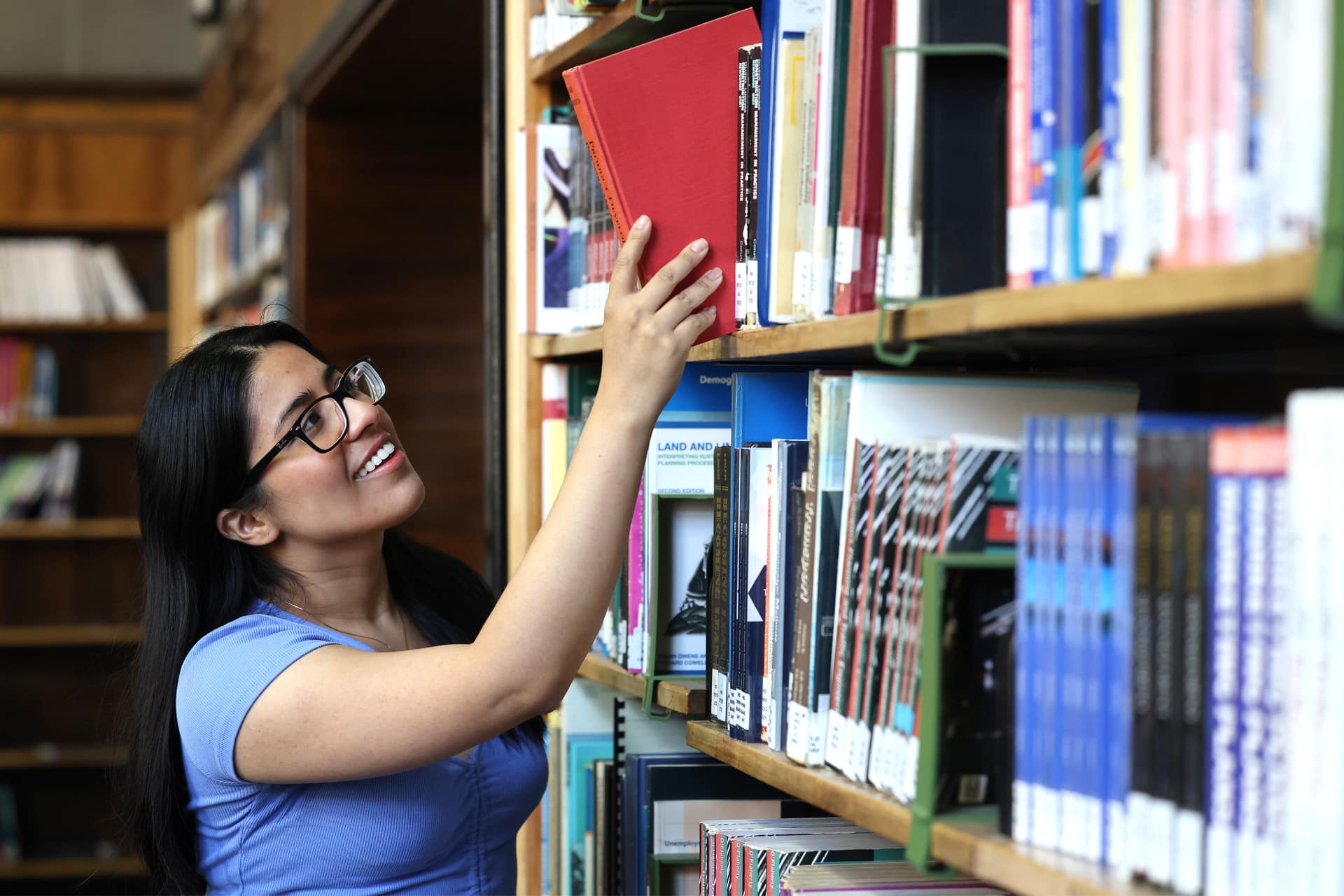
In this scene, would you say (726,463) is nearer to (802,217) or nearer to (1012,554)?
(802,217)

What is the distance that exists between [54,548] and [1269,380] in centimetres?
479

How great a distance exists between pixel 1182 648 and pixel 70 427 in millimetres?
4817

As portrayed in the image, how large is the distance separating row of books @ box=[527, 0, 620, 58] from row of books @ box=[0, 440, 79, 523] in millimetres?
3692

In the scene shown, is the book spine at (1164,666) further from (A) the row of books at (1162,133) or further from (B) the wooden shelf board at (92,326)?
(B) the wooden shelf board at (92,326)

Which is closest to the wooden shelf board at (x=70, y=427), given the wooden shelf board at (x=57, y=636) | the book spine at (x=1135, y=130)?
the wooden shelf board at (x=57, y=636)

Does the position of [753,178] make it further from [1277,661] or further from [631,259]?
[1277,661]

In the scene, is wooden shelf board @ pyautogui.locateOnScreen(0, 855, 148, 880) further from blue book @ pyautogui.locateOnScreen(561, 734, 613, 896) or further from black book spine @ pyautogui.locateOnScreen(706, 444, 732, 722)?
black book spine @ pyautogui.locateOnScreen(706, 444, 732, 722)

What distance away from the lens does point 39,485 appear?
16.0 ft

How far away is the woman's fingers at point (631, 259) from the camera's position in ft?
4.06

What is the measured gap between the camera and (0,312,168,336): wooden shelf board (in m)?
4.87

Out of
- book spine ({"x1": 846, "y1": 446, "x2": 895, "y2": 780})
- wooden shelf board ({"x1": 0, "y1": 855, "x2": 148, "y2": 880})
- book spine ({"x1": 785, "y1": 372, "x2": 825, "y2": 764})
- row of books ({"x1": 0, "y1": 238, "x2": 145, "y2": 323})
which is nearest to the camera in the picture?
book spine ({"x1": 846, "y1": 446, "x2": 895, "y2": 780})

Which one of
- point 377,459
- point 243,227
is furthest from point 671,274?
point 243,227

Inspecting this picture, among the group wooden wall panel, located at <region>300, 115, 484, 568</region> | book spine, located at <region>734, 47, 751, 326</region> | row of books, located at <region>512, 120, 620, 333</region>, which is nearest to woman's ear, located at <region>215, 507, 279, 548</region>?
row of books, located at <region>512, 120, 620, 333</region>

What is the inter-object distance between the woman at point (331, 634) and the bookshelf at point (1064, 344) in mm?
167
